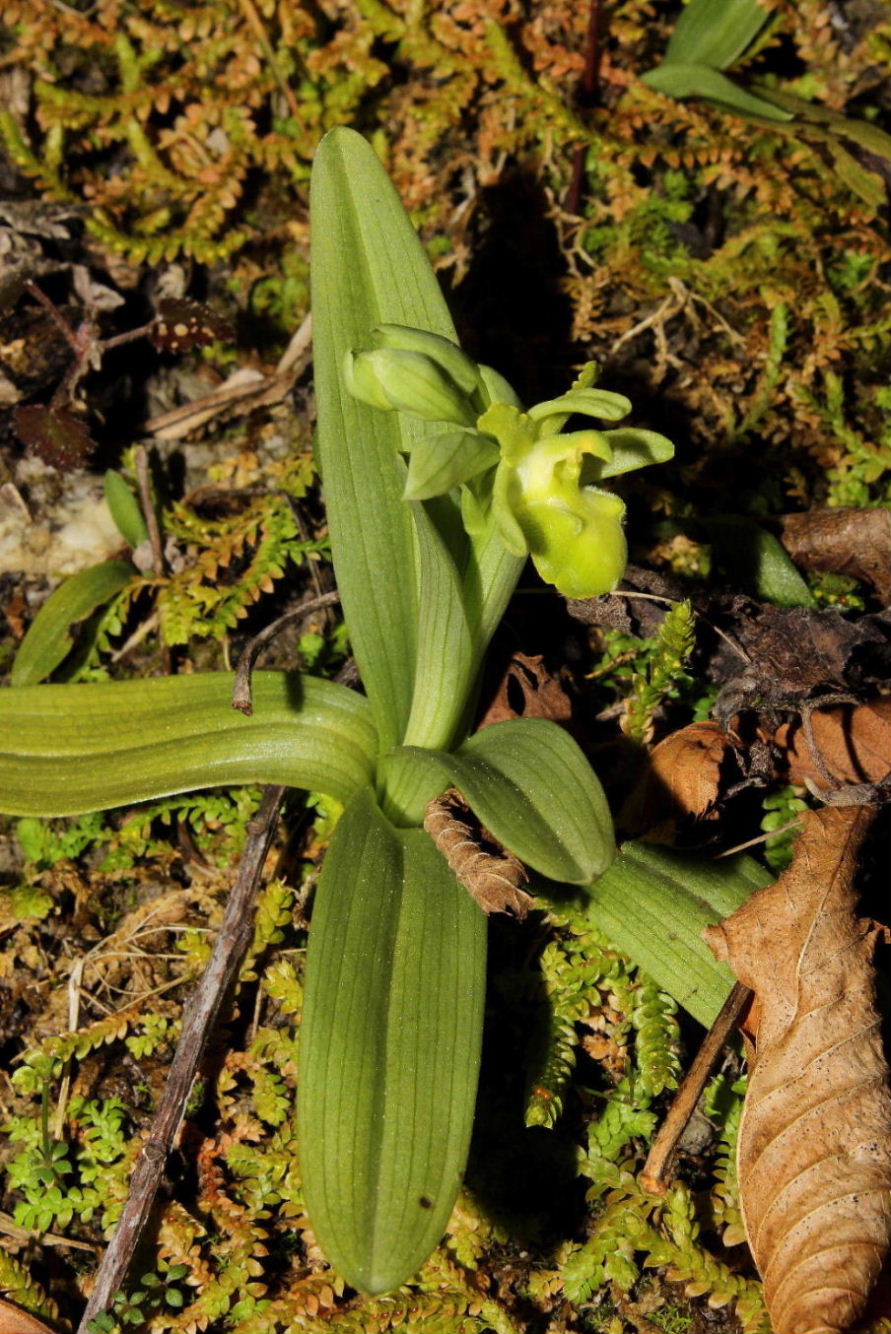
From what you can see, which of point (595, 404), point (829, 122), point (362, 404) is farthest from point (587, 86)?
point (595, 404)

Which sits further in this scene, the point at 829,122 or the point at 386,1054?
the point at 829,122

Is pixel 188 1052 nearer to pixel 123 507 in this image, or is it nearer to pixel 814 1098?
pixel 814 1098

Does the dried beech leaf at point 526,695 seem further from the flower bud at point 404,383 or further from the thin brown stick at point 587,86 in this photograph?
the thin brown stick at point 587,86

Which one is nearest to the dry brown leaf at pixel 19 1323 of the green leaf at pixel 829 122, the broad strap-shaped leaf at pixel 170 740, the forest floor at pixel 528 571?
the forest floor at pixel 528 571

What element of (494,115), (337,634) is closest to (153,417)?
(337,634)

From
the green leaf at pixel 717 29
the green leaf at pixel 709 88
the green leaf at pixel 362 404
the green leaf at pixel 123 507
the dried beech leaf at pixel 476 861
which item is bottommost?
the green leaf at pixel 123 507

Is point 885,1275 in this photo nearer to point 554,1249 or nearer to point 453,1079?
point 554,1249
